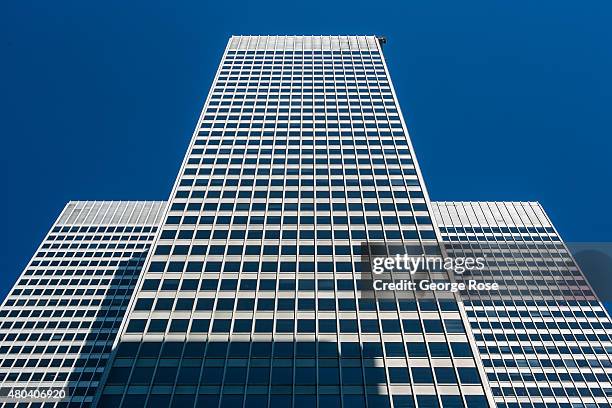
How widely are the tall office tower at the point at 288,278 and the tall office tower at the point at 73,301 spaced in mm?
42404

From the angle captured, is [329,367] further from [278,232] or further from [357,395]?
[278,232]

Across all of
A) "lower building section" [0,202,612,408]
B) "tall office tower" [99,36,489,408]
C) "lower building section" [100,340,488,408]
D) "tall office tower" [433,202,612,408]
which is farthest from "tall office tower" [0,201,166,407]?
"tall office tower" [433,202,612,408]

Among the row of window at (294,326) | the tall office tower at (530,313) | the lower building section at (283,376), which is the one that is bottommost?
the lower building section at (283,376)

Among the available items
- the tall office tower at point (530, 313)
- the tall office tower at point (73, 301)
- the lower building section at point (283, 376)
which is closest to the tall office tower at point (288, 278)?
the lower building section at point (283, 376)

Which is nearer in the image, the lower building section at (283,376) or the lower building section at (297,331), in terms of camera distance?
the lower building section at (283,376)

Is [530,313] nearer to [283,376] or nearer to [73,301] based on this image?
[283,376]

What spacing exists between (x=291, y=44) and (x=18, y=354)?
77663mm

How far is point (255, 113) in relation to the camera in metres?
87.2

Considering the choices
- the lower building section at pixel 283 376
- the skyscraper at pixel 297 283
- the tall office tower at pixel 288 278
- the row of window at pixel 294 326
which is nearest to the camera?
the lower building section at pixel 283 376

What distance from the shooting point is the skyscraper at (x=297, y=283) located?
149 feet

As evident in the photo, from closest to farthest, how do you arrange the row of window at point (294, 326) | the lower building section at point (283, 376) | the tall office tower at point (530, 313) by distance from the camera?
the lower building section at point (283, 376) → the row of window at point (294, 326) → the tall office tower at point (530, 313)

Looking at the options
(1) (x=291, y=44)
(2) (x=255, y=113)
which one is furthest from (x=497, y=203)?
(2) (x=255, y=113)

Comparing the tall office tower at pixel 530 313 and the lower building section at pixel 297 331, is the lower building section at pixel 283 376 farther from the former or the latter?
the tall office tower at pixel 530 313

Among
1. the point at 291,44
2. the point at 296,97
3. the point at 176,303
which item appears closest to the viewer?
the point at 176,303
